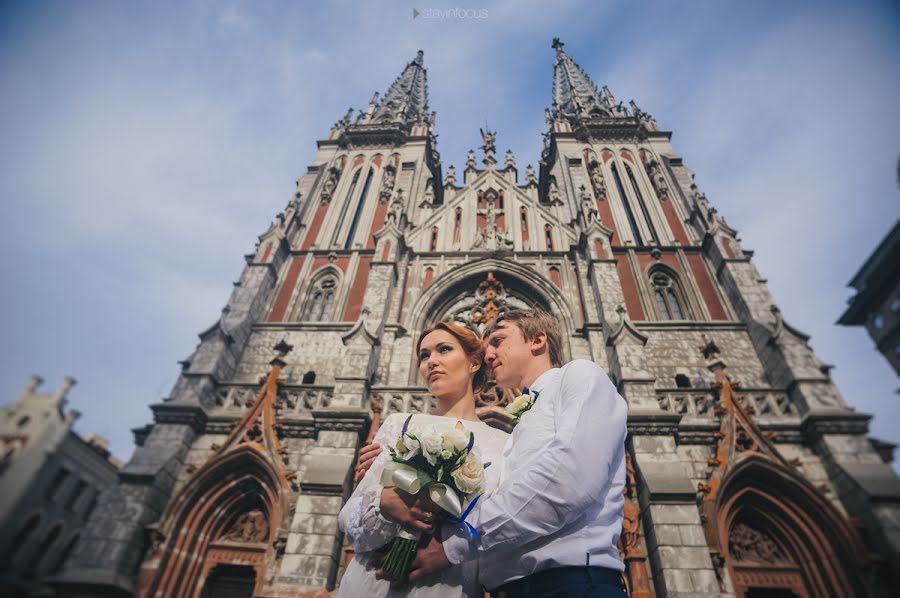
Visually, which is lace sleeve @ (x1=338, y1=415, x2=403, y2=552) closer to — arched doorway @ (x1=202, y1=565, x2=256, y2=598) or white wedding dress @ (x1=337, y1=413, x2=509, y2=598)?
white wedding dress @ (x1=337, y1=413, x2=509, y2=598)

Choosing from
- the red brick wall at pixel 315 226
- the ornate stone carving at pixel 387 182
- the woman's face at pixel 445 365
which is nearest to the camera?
the woman's face at pixel 445 365

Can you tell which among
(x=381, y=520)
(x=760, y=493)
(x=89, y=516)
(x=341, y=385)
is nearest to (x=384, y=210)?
(x=341, y=385)

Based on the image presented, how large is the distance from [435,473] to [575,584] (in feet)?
2.27

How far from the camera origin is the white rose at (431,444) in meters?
1.78

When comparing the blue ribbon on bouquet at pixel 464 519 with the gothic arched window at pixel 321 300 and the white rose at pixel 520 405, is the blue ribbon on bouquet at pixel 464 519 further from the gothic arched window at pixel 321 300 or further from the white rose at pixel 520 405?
the gothic arched window at pixel 321 300

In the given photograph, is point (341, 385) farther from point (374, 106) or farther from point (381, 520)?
point (374, 106)

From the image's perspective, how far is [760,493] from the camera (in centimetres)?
775

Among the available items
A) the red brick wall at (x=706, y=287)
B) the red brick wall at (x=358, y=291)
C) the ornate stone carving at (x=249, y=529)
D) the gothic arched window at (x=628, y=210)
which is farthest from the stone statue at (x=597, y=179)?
the ornate stone carving at (x=249, y=529)

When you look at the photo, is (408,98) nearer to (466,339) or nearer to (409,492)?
(466,339)

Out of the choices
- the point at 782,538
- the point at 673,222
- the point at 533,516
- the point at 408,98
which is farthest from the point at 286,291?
the point at 408,98

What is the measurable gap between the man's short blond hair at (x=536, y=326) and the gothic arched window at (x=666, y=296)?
10.7 m

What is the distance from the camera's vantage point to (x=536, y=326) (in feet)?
8.51

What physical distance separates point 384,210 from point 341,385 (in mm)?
9182

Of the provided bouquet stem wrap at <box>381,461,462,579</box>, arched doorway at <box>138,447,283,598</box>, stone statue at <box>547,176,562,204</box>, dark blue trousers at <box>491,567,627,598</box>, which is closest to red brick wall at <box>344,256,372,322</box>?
arched doorway at <box>138,447,283,598</box>
